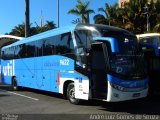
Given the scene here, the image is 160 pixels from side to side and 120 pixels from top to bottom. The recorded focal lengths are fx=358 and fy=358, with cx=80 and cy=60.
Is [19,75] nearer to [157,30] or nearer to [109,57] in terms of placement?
[109,57]

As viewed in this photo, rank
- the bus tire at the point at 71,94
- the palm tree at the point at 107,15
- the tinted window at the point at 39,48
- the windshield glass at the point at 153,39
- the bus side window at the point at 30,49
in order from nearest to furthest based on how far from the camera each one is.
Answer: the bus tire at the point at 71,94 → the windshield glass at the point at 153,39 → the tinted window at the point at 39,48 → the bus side window at the point at 30,49 → the palm tree at the point at 107,15

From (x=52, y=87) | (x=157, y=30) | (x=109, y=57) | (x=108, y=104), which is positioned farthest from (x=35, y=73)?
(x=157, y=30)

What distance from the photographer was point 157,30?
1533 inches

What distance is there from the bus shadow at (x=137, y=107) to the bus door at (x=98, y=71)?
30.4 inches

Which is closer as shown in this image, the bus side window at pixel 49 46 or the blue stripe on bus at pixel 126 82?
the blue stripe on bus at pixel 126 82

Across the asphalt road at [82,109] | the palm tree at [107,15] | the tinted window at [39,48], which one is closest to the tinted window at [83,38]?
the asphalt road at [82,109]

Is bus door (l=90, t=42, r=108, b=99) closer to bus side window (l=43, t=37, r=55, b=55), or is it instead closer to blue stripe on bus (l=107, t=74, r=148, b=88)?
blue stripe on bus (l=107, t=74, r=148, b=88)

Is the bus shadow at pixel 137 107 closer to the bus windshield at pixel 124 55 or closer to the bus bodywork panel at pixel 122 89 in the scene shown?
the bus bodywork panel at pixel 122 89

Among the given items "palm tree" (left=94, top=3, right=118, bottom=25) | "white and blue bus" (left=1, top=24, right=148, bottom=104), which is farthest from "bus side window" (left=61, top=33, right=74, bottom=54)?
"palm tree" (left=94, top=3, right=118, bottom=25)

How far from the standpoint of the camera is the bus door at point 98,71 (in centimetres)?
1365

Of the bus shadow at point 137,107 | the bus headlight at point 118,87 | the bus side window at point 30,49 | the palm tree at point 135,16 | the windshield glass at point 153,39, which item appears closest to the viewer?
the bus headlight at point 118,87

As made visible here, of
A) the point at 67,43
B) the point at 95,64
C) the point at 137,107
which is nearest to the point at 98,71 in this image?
the point at 95,64

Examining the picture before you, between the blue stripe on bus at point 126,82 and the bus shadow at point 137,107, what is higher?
the blue stripe on bus at point 126,82

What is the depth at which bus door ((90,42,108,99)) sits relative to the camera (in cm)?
1365
